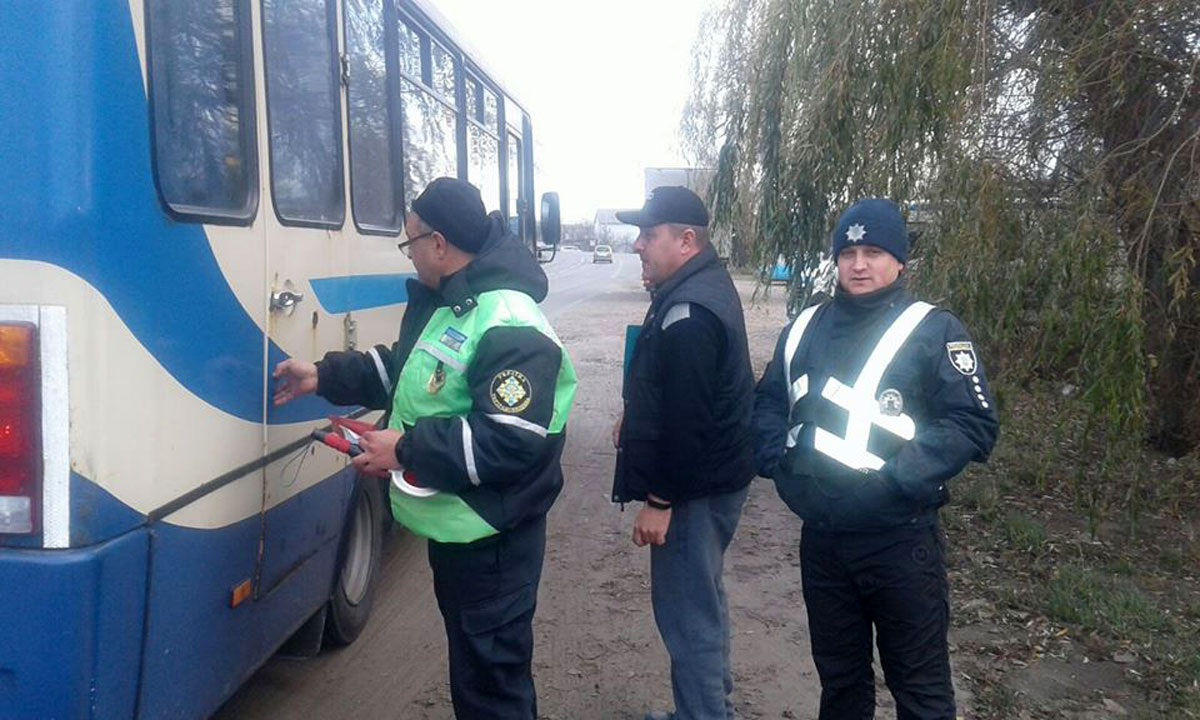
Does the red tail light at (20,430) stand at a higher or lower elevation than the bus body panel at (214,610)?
higher

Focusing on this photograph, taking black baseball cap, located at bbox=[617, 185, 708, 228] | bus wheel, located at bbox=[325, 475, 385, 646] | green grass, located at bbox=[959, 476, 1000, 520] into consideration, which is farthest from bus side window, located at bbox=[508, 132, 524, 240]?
black baseball cap, located at bbox=[617, 185, 708, 228]

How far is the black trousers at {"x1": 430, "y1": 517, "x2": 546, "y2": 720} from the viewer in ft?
9.29

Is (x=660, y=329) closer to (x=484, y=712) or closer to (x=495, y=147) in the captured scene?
(x=484, y=712)

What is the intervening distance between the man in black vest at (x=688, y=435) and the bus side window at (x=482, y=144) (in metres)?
2.92

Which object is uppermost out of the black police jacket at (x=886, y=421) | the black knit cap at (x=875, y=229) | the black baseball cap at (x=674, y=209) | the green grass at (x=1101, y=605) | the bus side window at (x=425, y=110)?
the bus side window at (x=425, y=110)

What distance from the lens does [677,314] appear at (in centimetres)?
322

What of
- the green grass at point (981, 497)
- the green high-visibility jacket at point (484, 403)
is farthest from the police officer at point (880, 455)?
the green grass at point (981, 497)

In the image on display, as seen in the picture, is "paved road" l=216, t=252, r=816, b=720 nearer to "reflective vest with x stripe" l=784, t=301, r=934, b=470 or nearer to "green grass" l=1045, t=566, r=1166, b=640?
"green grass" l=1045, t=566, r=1166, b=640

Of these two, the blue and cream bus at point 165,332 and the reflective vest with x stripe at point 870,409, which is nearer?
the blue and cream bus at point 165,332

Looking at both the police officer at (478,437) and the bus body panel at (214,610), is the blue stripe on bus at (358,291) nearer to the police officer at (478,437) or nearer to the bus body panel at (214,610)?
the police officer at (478,437)

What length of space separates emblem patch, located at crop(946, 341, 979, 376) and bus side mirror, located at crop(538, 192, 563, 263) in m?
6.20

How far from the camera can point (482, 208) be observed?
2924 mm

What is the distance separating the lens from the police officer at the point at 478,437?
2.64 metres

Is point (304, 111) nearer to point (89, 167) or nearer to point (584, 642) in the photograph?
point (89, 167)
